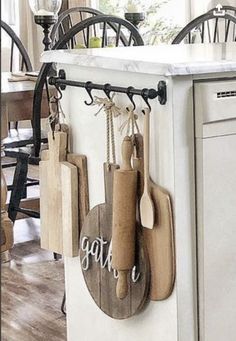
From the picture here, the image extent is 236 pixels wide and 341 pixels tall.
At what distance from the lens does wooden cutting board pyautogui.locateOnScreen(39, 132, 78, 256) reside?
182 centimetres

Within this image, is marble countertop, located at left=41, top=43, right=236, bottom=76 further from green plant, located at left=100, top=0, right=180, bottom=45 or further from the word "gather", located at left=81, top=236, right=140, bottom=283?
green plant, located at left=100, top=0, right=180, bottom=45

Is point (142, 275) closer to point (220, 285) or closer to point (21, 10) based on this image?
point (220, 285)

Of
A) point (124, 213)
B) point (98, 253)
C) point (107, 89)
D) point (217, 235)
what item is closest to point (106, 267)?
point (98, 253)

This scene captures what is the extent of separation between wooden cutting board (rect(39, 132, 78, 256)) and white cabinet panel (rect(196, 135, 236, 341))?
42 centimetres

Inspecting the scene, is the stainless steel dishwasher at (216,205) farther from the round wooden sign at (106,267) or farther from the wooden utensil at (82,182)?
the wooden utensil at (82,182)

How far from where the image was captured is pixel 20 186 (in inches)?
126

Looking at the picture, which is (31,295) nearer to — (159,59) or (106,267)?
(106,267)

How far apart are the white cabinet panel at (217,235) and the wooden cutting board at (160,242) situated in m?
0.08

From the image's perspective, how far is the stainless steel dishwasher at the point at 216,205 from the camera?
1.50 meters

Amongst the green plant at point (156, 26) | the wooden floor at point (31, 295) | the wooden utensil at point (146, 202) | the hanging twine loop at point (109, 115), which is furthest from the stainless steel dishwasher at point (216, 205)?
the green plant at point (156, 26)

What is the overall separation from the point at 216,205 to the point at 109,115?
35 cm

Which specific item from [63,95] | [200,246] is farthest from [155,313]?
[63,95]

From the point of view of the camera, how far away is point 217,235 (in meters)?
1.58

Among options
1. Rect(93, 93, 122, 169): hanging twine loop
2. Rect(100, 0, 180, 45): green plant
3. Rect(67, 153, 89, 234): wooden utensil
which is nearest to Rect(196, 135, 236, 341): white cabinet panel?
Rect(93, 93, 122, 169): hanging twine loop
